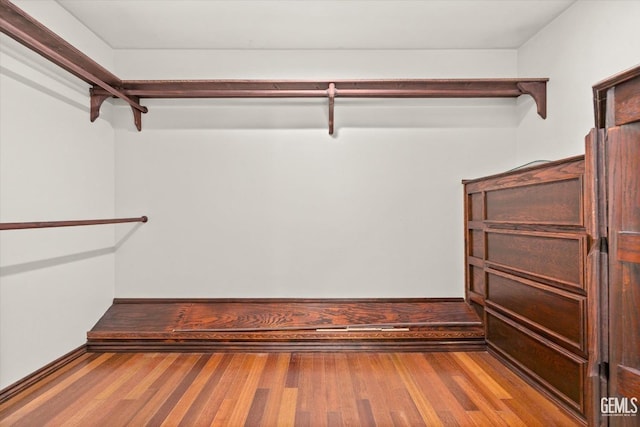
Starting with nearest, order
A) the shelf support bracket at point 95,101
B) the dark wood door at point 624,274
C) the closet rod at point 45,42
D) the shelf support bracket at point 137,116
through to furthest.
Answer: the dark wood door at point 624,274
the closet rod at point 45,42
the shelf support bracket at point 95,101
the shelf support bracket at point 137,116

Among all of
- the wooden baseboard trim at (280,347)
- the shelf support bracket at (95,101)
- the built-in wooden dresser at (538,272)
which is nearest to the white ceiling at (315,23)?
the shelf support bracket at (95,101)

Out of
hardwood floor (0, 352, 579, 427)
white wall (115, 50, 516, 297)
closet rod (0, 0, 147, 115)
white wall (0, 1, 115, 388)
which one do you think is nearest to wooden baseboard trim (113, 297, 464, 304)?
white wall (115, 50, 516, 297)

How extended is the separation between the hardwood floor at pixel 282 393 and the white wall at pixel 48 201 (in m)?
0.32

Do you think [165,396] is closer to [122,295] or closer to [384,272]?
[122,295]

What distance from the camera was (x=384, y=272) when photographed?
3229mm

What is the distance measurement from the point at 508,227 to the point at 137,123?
2973 millimetres

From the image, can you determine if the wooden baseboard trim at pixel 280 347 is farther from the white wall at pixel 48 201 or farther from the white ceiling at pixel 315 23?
the white ceiling at pixel 315 23

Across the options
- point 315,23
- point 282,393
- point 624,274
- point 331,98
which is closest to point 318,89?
point 331,98

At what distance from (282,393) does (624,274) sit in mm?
1776

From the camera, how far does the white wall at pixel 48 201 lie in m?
2.14

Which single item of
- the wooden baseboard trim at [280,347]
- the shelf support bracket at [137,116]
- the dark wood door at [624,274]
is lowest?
the wooden baseboard trim at [280,347]

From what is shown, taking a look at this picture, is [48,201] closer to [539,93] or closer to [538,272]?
[538,272]

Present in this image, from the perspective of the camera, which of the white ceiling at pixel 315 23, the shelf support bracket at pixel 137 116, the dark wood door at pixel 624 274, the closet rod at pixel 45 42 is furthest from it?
the shelf support bracket at pixel 137 116

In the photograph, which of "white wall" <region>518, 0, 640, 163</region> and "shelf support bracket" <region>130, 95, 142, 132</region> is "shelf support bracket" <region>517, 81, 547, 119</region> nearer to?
"white wall" <region>518, 0, 640, 163</region>
